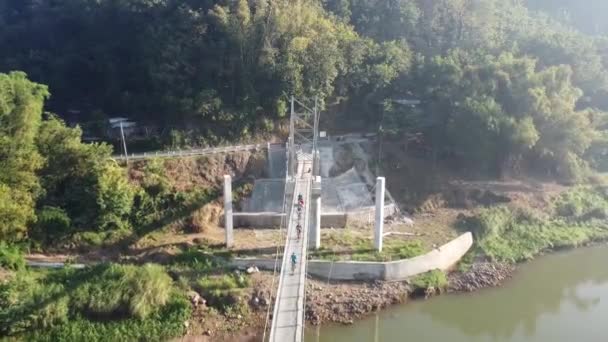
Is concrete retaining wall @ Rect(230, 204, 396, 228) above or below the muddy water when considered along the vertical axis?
above

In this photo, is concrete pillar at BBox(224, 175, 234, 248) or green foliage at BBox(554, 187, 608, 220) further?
green foliage at BBox(554, 187, 608, 220)

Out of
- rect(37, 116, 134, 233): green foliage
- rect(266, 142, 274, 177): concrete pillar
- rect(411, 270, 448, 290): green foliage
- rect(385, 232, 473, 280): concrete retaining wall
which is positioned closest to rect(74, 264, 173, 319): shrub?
rect(37, 116, 134, 233): green foliage

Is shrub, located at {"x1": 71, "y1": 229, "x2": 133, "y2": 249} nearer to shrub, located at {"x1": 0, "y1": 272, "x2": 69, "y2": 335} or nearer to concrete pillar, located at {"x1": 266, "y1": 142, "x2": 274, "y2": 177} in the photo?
shrub, located at {"x1": 0, "y1": 272, "x2": 69, "y2": 335}

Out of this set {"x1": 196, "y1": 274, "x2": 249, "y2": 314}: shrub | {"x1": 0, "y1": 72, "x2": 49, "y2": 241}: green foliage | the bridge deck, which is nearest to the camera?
the bridge deck

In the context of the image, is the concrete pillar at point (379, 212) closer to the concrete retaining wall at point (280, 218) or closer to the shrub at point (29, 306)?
the concrete retaining wall at point (280, 218)

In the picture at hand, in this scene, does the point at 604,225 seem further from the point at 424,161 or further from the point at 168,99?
the point at 168,99

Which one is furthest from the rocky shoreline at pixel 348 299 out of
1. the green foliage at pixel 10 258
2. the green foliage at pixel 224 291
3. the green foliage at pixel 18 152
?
the green foliage at pixel 18 152
